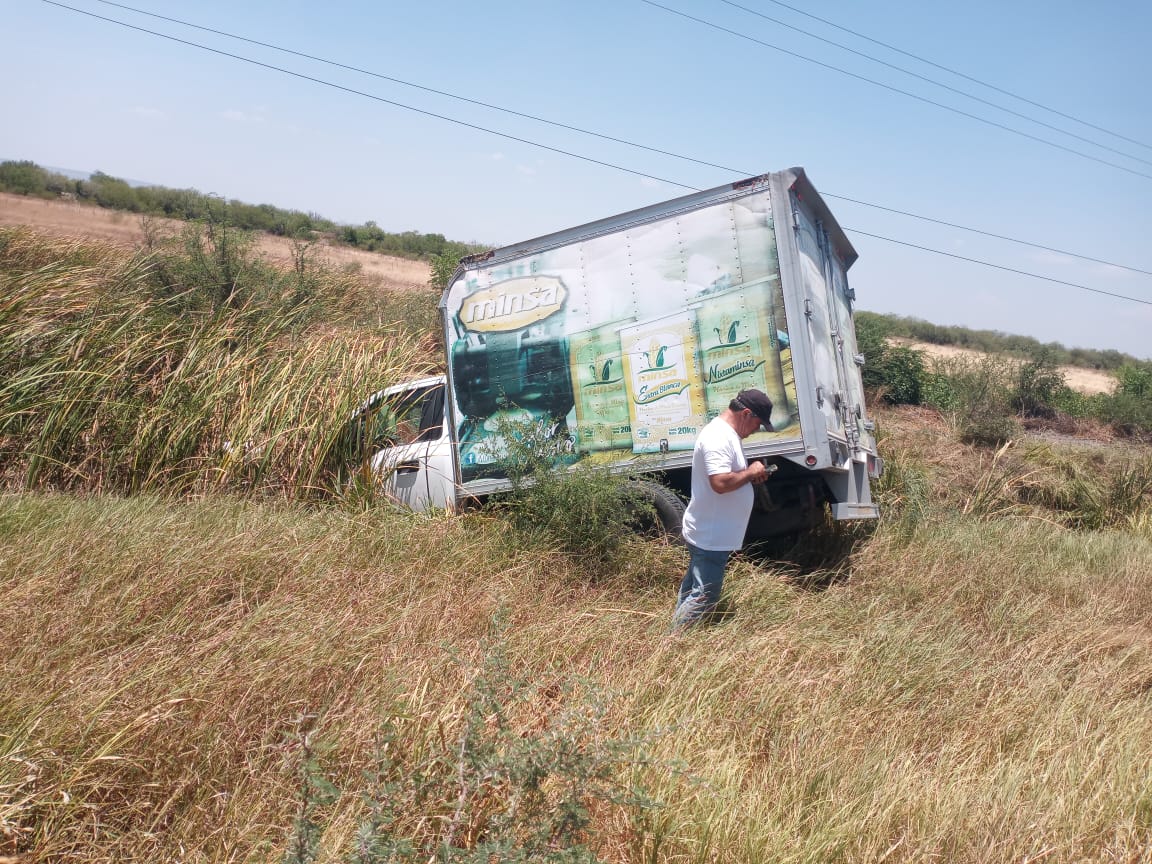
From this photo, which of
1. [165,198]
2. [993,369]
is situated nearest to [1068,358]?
[993,369]

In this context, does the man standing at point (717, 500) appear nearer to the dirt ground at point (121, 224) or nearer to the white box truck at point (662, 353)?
the white box truck at point (662, 353)

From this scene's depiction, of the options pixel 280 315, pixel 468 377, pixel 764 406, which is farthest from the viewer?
pixel 280 315

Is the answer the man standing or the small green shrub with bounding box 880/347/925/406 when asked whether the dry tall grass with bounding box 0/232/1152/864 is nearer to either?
the man standing

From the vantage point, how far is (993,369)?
52.7ft

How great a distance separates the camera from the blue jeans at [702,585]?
518 cm

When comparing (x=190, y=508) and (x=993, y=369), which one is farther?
(x=993, y=369)

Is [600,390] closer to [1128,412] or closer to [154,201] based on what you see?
[1128,412]

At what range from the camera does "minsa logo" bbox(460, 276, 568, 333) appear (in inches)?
289

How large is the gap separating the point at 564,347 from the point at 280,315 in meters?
4.01

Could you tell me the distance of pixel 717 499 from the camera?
5.14m

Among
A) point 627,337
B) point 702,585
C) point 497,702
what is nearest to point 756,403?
point 702,585

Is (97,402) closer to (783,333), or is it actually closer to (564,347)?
(564,347)

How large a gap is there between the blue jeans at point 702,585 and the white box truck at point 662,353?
56.2 inches

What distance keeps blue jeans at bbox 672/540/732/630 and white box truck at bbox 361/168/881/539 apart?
4.68ft
